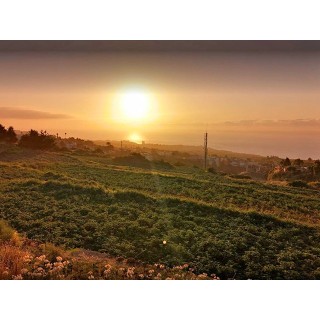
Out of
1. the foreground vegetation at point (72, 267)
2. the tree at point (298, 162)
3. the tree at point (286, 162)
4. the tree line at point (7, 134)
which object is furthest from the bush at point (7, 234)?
the tree at point (298, 162)

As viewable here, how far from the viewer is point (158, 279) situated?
625 centimetres

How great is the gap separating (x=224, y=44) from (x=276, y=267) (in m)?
2.56

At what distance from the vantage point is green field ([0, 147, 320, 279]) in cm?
630

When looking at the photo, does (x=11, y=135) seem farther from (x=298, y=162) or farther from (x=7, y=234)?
(x=298, y=162)

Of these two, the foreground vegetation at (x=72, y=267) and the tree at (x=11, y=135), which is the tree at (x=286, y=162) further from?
the tree at (x=11, y=135)

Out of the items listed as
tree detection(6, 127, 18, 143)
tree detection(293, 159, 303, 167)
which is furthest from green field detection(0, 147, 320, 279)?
tree detection(293, 159, 303, 167)

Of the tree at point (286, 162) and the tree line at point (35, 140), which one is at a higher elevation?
the tree line at point (35, 140)

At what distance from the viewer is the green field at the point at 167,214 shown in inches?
248

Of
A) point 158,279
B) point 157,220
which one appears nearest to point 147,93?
point 157,220

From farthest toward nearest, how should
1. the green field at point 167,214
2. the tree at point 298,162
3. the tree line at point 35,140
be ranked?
the tree line at point 35,140 < the tree at point 298,162 < the green field at point 167,214

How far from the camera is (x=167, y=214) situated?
6.46 m

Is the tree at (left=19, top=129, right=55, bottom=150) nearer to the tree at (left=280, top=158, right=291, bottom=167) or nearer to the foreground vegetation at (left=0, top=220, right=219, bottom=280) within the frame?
the foreground vegetation at (left=0, top=220, right=219, bottom=280)

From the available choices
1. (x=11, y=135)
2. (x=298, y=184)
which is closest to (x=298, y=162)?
(x=298, y=184)

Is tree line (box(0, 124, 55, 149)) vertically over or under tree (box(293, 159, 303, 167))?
over
